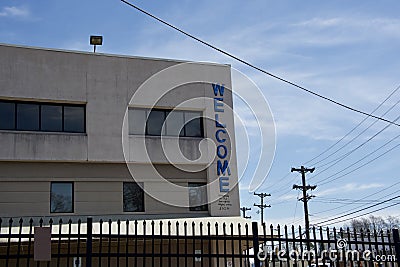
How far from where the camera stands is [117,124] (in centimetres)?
2180

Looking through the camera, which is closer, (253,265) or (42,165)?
(253,265)

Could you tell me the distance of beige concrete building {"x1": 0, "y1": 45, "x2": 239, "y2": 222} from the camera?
2066 centimetres

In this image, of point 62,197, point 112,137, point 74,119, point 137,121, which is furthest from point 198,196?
point 74,119

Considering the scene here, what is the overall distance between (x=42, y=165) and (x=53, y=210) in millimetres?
1809

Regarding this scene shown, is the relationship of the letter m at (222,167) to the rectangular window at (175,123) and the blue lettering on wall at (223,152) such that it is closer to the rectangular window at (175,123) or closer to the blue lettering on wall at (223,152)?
the blue lettering on wall at (223,152)

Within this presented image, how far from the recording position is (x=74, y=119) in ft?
71.0

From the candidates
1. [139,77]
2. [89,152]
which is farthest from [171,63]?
[89,152]

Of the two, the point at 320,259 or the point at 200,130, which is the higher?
the point at 200,130

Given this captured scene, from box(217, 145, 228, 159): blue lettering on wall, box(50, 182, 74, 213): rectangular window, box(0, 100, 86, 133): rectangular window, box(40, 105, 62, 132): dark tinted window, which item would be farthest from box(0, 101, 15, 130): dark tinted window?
box(217, 145, 228, 159): blue lettering on wall

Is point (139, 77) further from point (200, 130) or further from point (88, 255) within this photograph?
point (88, 255)

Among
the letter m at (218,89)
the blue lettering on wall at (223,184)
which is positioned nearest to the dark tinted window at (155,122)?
the letter m at (218,89)

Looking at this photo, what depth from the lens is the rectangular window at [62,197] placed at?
20.7 m

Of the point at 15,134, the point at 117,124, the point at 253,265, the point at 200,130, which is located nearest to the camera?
the point at 253,265

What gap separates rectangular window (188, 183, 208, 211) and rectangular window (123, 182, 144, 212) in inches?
82.7
